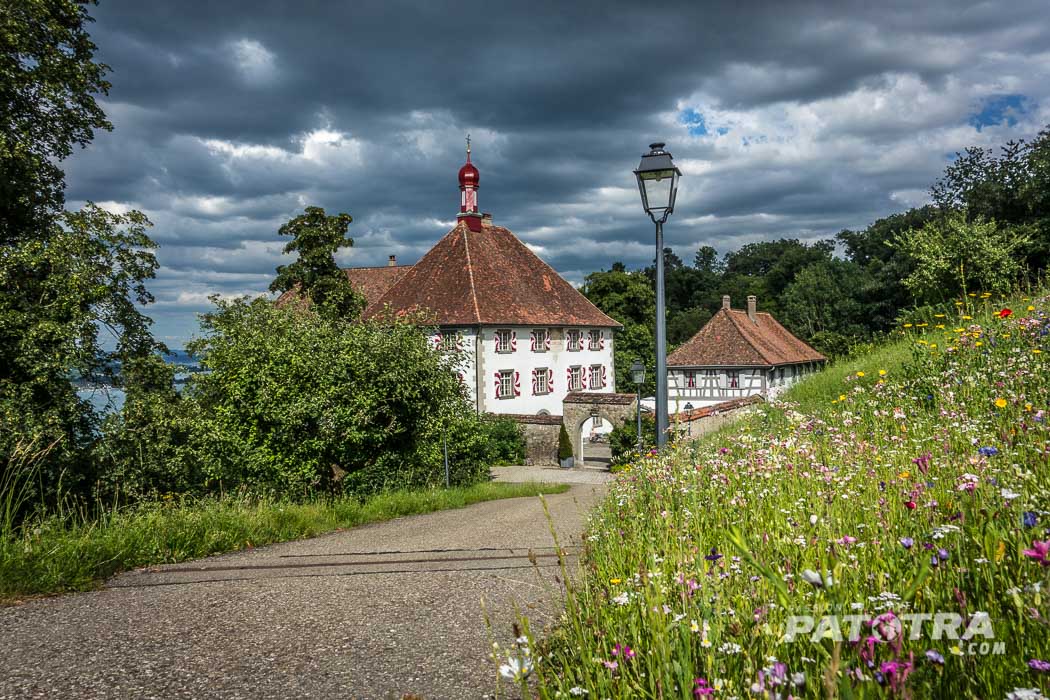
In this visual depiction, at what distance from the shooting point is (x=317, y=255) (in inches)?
1141

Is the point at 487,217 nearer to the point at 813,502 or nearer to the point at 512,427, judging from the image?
the point at 512,427

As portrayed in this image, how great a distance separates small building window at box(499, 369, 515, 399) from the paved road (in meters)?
30.7

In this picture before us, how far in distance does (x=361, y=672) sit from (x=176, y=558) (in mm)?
3599

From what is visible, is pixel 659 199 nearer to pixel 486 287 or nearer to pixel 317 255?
pixel 317 255

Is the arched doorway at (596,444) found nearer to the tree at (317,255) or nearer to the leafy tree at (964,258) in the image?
the tree at (317,255)

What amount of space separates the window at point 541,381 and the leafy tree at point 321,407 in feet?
70.9

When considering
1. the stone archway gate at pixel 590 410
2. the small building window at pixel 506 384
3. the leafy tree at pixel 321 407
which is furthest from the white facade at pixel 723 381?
the leafy tree at pixel 321 407

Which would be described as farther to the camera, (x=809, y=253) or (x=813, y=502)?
(x=809, y=253)

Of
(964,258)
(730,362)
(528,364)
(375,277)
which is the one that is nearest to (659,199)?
(964,258)

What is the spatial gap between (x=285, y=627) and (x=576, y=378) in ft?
126

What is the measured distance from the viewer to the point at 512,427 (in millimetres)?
→ 32375

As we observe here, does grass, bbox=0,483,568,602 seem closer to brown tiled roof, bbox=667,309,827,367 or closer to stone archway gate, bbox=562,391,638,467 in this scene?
stone archway gate, bbox=562,391,638,467

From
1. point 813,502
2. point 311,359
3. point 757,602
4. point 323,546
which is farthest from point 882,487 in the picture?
point 311,359

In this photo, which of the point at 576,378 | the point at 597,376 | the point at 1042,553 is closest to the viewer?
the point at 1042,553
